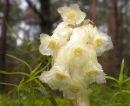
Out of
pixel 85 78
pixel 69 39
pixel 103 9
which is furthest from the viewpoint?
pixel 103 9

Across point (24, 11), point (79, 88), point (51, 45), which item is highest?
point (24, 11)

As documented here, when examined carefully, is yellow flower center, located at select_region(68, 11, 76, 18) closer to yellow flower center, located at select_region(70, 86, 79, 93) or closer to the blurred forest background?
yellow flower center, located at select_region(70, 86, 79, 93)

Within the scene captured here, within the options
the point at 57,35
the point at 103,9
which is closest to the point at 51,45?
the point at 57,35

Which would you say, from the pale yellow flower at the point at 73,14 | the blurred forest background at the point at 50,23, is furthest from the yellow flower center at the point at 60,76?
the blurred forest background at the point at 50,23

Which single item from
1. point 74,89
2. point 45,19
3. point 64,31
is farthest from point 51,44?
point 45,19

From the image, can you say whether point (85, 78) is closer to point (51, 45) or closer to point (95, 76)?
point (95, 76)

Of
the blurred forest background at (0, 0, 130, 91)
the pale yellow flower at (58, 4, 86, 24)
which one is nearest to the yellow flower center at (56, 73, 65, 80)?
the pale yellow flower at (58, 4, 86, 24)

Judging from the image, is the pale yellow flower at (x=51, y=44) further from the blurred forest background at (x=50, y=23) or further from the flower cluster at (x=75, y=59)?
the blurred forest background at (x=50, y=23)
